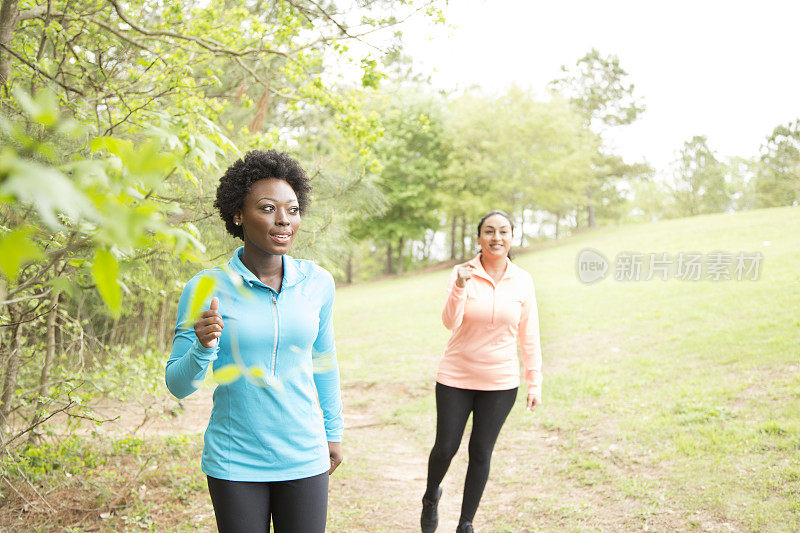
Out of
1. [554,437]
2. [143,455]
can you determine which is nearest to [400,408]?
[554,437]

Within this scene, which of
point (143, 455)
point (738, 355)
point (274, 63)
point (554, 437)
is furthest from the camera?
point (274, 63)

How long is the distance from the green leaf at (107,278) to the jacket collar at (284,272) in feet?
5.34

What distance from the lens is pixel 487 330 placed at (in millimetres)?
3920

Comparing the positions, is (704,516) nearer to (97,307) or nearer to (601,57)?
(97,307)

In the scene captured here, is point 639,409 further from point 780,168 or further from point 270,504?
point 780,168

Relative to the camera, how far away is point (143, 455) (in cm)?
511

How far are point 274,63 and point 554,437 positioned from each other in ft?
19.5

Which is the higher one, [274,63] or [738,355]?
[274,63]

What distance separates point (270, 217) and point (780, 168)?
3854cm

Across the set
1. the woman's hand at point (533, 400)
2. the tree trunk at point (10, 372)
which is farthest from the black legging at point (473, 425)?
the tree trunk at point (10, 372)

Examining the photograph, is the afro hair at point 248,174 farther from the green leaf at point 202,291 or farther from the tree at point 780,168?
the tree at point 780,168

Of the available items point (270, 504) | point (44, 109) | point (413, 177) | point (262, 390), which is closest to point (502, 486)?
point (270, 504)

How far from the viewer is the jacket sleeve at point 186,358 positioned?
6.74ft

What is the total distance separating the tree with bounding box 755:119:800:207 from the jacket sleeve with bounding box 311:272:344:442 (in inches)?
1384
